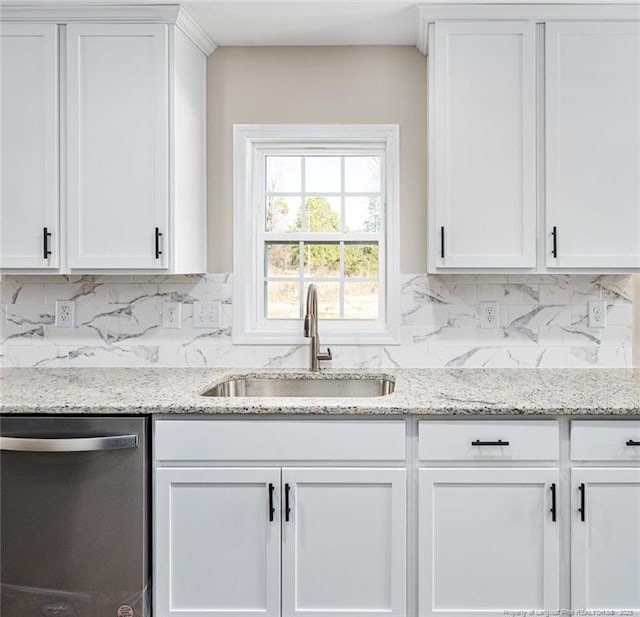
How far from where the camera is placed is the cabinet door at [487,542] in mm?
1756

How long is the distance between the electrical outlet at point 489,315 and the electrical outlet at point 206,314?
1.16 meters

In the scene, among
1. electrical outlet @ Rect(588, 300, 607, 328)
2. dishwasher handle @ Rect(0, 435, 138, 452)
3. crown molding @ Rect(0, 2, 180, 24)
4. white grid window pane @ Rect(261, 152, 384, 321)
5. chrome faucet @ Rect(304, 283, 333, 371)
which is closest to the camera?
dishwasher handle @ Rect(0, 435, 138, 452)

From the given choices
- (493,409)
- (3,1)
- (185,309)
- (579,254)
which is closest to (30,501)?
(185,309)

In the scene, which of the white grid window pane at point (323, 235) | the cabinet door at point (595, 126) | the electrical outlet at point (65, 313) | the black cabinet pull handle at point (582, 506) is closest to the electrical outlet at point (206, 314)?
the white grid window pane at point (323, 235)

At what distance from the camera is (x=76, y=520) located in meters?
1.75

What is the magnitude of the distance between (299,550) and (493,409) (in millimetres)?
758

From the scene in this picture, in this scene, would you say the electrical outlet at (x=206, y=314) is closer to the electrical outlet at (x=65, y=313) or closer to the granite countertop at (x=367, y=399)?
the granite countertop at (x=367, y=399)

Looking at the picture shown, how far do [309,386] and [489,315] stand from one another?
33.2 inches

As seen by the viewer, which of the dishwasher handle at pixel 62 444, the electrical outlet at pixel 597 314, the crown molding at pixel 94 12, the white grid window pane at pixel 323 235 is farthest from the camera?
the white grid window pane at pixel 323 235

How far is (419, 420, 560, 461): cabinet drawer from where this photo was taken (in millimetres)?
1752

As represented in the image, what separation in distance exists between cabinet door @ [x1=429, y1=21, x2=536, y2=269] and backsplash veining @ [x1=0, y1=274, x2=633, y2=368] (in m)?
0.31

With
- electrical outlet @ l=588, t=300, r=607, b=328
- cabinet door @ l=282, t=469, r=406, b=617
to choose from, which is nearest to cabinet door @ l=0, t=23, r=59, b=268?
cabinet door @ l=282, t=469, r=406, b=617

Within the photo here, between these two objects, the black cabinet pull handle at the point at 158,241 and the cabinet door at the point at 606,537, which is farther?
the black cabinet pull handle at the point at 158,241

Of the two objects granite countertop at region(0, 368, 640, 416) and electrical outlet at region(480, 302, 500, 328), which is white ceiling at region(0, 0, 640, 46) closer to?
electrical outlet at region(480, 302, 500, 328)
